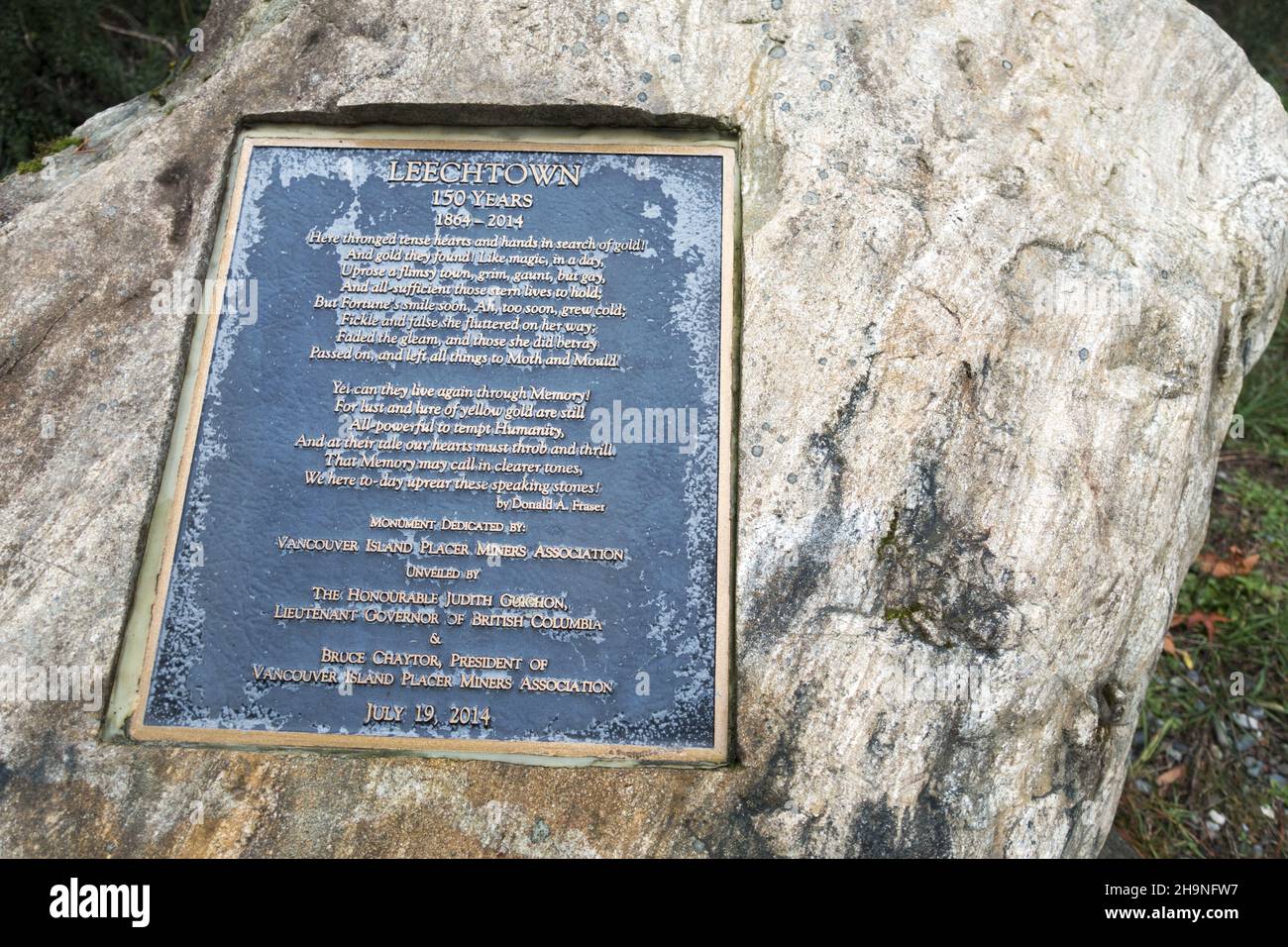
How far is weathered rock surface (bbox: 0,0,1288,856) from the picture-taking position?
272cm

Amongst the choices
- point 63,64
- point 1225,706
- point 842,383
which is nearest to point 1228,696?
point 1225,706

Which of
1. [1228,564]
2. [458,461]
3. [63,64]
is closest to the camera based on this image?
[458,461]

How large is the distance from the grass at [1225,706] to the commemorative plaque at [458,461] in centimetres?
240

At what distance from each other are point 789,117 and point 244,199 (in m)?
2.02

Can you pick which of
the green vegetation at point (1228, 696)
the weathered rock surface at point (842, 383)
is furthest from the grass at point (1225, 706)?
the weathered rock surface at point (842, 383)

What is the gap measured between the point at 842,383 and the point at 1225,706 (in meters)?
2.66

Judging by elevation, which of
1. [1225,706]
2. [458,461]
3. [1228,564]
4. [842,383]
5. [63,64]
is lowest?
[1225,706]

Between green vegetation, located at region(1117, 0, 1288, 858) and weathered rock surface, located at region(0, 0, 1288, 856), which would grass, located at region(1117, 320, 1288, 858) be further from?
weathered rock surface, located at region(0, 0, 1288, 856)

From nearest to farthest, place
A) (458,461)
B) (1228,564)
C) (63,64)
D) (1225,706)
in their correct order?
1. (458,461)
2. (1225,706)
3. (1228,564)
4. (63,64)

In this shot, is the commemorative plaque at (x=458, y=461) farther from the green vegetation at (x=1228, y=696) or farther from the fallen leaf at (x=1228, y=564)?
the fallen leaf at (x=1228, y=564)

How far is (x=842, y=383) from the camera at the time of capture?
3131 mm

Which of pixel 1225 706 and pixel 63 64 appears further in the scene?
pixel 63 64

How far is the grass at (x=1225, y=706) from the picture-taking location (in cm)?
391

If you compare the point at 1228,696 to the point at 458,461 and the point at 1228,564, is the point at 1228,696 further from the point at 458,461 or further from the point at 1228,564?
the point at 458,461
